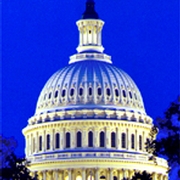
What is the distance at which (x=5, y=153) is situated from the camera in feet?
329

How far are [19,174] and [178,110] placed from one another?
64.5 feet

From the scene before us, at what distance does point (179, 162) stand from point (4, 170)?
18588 millimetres

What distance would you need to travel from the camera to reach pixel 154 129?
88250 millimetres

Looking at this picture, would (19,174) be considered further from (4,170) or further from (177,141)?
(177,141)

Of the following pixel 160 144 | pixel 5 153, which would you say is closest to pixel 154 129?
pixel 160 144

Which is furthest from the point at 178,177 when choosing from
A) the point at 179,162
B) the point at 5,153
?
the point at 5,153

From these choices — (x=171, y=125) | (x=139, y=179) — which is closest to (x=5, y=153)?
(x=139, y=179)

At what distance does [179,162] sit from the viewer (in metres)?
86.2

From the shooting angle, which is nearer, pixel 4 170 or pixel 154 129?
pixel 154 129

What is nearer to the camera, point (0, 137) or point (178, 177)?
point (178, 177)

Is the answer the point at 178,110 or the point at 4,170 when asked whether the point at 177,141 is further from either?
the point at 4,170

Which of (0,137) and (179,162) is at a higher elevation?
(0,137)

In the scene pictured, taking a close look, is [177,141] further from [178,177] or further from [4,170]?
[4,170]

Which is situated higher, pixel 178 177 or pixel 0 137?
pixel 0 137
